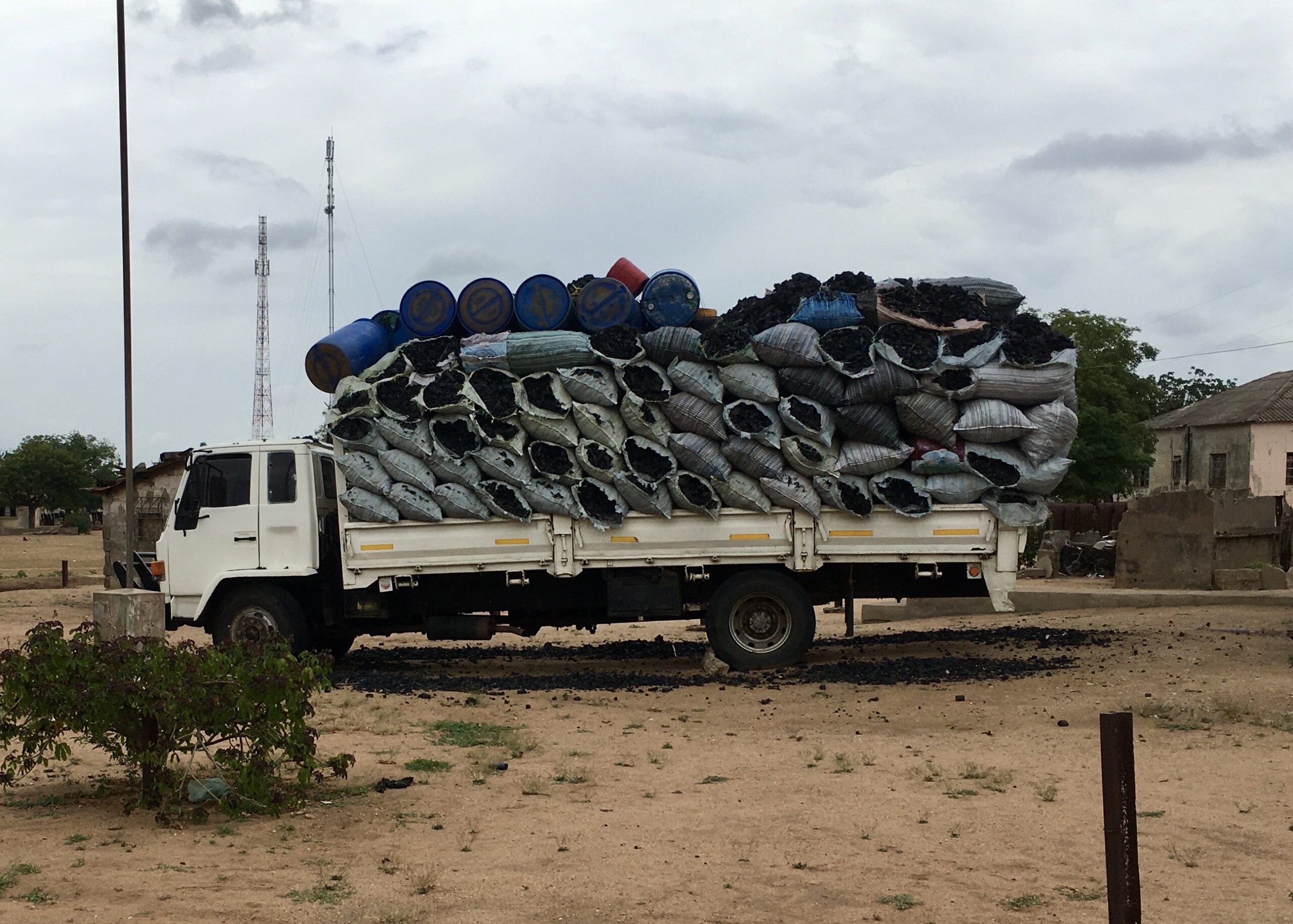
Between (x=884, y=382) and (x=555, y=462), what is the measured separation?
2.95m

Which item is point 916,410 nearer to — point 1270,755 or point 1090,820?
point 1270,755

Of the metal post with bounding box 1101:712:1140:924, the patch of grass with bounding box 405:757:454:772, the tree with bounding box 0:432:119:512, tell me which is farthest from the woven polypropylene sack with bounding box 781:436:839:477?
the tree with bounding box 0:432:119:512

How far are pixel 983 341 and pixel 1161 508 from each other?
9121mm

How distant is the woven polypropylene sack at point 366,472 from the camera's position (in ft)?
37.5

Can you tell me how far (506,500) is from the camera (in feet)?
37.5

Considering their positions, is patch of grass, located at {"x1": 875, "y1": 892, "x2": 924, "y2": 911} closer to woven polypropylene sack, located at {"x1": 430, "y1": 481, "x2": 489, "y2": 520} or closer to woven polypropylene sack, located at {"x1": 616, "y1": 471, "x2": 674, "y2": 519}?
woven polypropylene sack, located at {"x1": 616, "y1": 471, "x2": 674, "y2": 519}

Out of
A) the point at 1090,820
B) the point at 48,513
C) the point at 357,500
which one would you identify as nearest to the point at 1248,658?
the point at 1090,820

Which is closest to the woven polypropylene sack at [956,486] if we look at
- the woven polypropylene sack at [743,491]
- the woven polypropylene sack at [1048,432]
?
the woven polypropylene sack at [1048,432]

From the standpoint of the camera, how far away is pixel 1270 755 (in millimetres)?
8164

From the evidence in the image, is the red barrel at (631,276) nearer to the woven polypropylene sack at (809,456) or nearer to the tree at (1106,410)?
the woven polypropylene sack at (809,456)

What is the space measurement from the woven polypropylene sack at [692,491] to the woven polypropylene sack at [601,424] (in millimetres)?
586

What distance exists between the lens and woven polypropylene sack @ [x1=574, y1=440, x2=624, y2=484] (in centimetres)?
1125

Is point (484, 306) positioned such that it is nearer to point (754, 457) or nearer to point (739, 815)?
point (754, 457)

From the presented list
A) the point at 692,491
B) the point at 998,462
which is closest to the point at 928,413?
the point at 998,462
